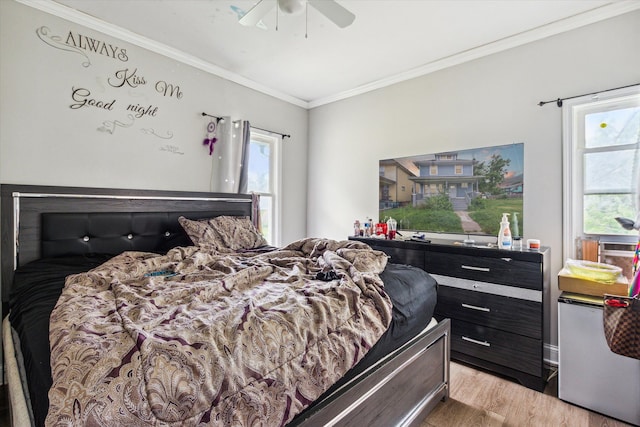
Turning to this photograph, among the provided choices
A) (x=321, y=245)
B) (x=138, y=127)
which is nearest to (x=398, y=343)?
(x=321, y=245)

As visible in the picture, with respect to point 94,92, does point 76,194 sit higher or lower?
lower

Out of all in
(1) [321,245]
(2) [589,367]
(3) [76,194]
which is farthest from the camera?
(3) [76,194]

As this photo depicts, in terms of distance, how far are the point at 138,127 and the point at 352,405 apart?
268cm

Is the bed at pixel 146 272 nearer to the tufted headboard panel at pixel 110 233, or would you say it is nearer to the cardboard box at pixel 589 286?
the tufted headboard panel at pixel 110 233

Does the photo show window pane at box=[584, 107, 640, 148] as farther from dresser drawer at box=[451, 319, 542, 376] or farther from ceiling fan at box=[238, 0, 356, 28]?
ceiling fan at box=[238, 0, 356, 28]

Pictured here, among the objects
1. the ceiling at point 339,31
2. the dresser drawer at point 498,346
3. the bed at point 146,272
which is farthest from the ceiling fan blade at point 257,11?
the dresser drawer at point 498,346

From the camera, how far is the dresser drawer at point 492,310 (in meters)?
2.06

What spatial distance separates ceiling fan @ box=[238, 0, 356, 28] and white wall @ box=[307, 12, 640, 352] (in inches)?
59.4

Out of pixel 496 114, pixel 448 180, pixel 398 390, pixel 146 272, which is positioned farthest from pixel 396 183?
pixel 146 272

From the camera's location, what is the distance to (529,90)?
252 cm

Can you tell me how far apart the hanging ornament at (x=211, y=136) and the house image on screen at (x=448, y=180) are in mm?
2068

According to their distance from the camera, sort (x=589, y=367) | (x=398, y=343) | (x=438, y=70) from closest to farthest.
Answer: (x=398, y=343), (x=589, y=367), (x=438, y=70)

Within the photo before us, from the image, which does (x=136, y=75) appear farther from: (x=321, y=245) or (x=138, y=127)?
(x=321, y=245)

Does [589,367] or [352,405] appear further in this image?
[589,367]
